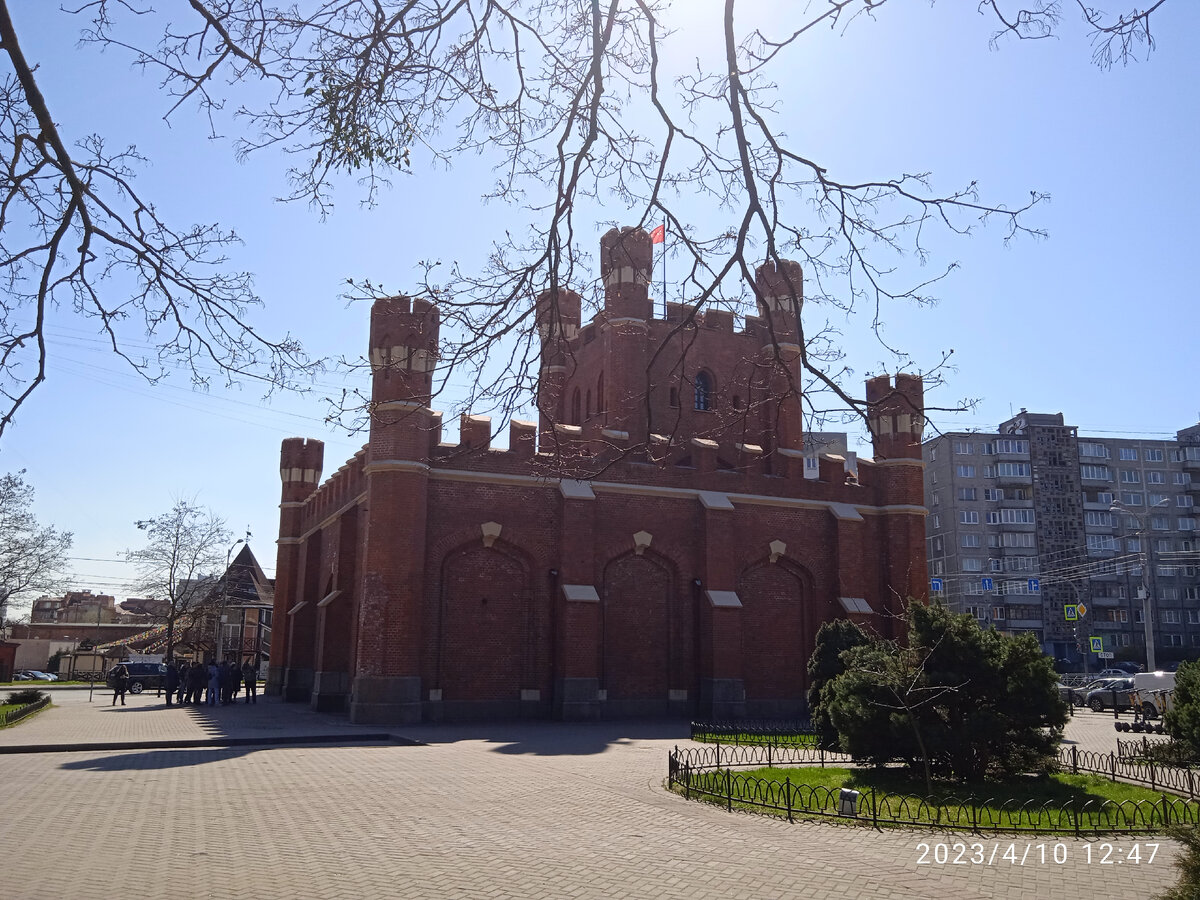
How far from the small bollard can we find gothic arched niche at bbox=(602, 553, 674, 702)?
1473 centimetres

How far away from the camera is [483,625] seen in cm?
2397

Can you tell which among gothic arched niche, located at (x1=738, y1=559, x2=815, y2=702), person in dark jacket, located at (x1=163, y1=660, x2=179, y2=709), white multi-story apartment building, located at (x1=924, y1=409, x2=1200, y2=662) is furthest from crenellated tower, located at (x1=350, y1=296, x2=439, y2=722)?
white multi-story apartment building, located at (x1=924, y1=409, x2=1200, y2=662)

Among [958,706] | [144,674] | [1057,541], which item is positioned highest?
[1057,541]

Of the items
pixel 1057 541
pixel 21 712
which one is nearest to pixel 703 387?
pixel 21 712

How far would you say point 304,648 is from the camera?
105 ft

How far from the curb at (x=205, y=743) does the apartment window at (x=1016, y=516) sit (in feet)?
195

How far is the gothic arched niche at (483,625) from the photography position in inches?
928

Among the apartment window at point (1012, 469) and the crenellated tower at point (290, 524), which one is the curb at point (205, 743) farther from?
the apartment window at point (1012, 469)

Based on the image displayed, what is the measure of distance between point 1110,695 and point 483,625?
84.3 ft

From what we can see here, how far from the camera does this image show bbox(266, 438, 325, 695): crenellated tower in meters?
35.7

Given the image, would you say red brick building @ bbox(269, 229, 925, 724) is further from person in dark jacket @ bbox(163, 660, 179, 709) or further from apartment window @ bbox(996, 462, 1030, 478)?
apartment window @ bbox(996, 462, 1030, 478)

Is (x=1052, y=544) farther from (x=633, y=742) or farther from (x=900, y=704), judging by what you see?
(x=900, y=704)

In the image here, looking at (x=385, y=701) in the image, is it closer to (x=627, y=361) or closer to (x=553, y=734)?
(x=553, y=734)

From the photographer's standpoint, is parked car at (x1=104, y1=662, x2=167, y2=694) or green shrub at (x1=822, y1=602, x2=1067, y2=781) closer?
green shrub at (x1=822, y1=602, x2=1067, y2=781)
